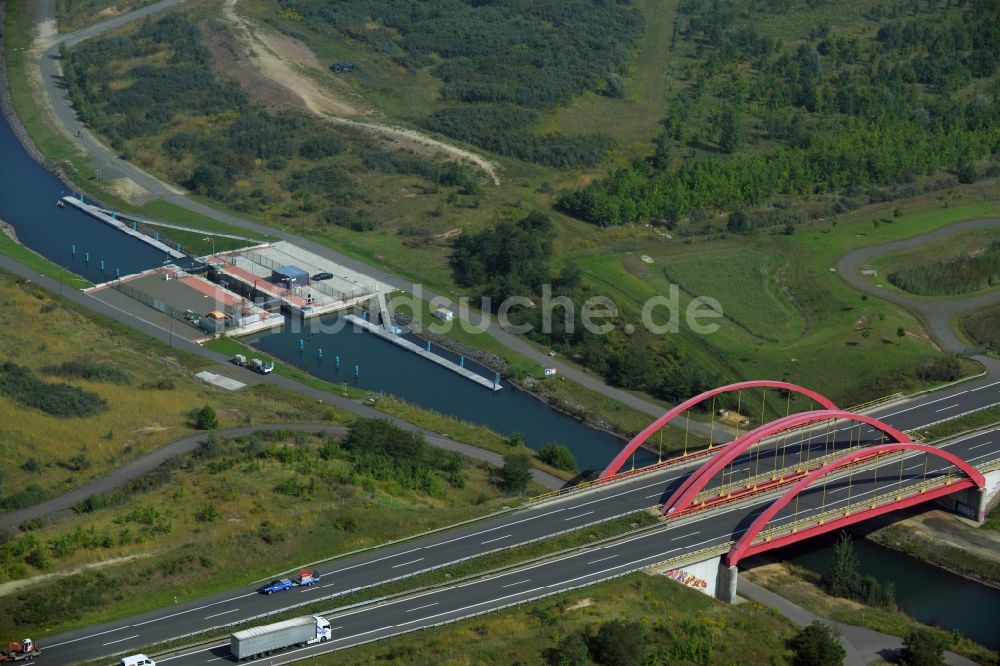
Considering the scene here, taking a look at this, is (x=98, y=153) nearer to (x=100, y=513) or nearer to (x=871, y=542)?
(x=100, y=513)

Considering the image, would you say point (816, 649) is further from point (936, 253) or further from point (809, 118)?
point (809, 118)

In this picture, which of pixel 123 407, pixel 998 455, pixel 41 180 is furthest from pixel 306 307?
pixel 998 455

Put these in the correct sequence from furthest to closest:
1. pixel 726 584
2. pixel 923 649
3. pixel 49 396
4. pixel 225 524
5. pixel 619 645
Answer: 1. pixel 49 396
2. pixel 726 584
3. pixel 225 524
4. pixel 923 649
5. pixel 619 645

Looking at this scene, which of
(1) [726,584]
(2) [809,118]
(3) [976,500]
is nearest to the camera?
(1) [726,584]

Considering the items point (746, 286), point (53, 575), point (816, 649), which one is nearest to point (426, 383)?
point (746, 286)

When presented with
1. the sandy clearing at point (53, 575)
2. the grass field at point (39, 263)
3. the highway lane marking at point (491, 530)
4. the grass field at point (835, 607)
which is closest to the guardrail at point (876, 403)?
the grass field at point (835, 607)

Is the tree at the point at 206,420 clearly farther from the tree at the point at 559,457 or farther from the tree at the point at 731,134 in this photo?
the tree at the point at 731,134
